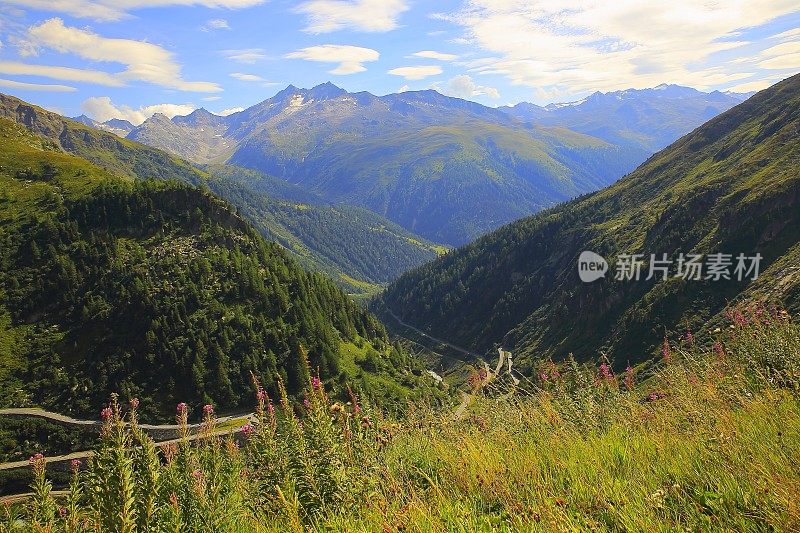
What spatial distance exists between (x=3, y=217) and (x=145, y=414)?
72.7 meters

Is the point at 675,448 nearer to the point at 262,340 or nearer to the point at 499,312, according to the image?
the point at 262,340

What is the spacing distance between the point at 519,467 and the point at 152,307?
10010 centimetres

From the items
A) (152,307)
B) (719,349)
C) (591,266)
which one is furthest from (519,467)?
(591,266)

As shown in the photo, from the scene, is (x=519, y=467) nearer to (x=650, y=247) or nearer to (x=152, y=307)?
(x=152, y=307)

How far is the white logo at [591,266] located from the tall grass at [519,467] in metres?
131

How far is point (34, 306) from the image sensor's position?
302 feet

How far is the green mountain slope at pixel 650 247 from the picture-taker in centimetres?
9238

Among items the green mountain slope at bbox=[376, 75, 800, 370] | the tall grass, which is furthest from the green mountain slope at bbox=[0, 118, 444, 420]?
the tall grass

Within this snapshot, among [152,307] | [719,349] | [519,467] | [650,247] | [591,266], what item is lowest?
[591,266]

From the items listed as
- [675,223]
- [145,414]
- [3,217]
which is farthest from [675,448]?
[3,217]

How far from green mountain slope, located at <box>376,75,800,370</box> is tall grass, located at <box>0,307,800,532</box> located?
78546 millimetres

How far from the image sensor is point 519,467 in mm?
6648

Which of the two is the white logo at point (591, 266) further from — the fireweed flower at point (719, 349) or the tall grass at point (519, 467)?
the tall grass at point (519, 467)

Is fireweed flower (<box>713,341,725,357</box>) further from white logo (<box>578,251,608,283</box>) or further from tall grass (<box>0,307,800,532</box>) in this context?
white logo (<box>578,251,608,283</box>)
